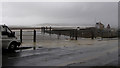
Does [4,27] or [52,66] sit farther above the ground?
[4,27]

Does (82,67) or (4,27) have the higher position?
(4,27)

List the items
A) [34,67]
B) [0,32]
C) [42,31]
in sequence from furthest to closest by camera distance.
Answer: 1. [42,31]
2. [0,32]
3. [34,67]

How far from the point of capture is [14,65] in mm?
9367

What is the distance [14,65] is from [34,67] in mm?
999

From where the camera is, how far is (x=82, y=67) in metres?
8.90

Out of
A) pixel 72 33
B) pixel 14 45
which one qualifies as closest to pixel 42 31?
pixel 72 33

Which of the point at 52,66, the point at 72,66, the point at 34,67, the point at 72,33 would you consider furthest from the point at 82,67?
the point at 72,33

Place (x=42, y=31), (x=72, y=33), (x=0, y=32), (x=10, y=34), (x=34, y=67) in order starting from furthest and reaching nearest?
(x=42, y=31)
(x=72, y=33)
(x=10, y=34)
(x=0, y=32)
(x=34, y=67)

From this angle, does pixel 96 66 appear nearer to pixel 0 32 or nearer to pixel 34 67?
pixel 34 67

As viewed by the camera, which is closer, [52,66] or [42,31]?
[52,66]

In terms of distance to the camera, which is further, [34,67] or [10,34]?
[10,34]

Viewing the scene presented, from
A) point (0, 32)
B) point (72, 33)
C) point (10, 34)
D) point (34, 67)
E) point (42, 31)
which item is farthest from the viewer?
point (42, 31)

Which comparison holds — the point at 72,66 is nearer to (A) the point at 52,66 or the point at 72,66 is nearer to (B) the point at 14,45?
(A) the point at 52,66

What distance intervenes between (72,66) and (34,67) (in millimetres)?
1519
